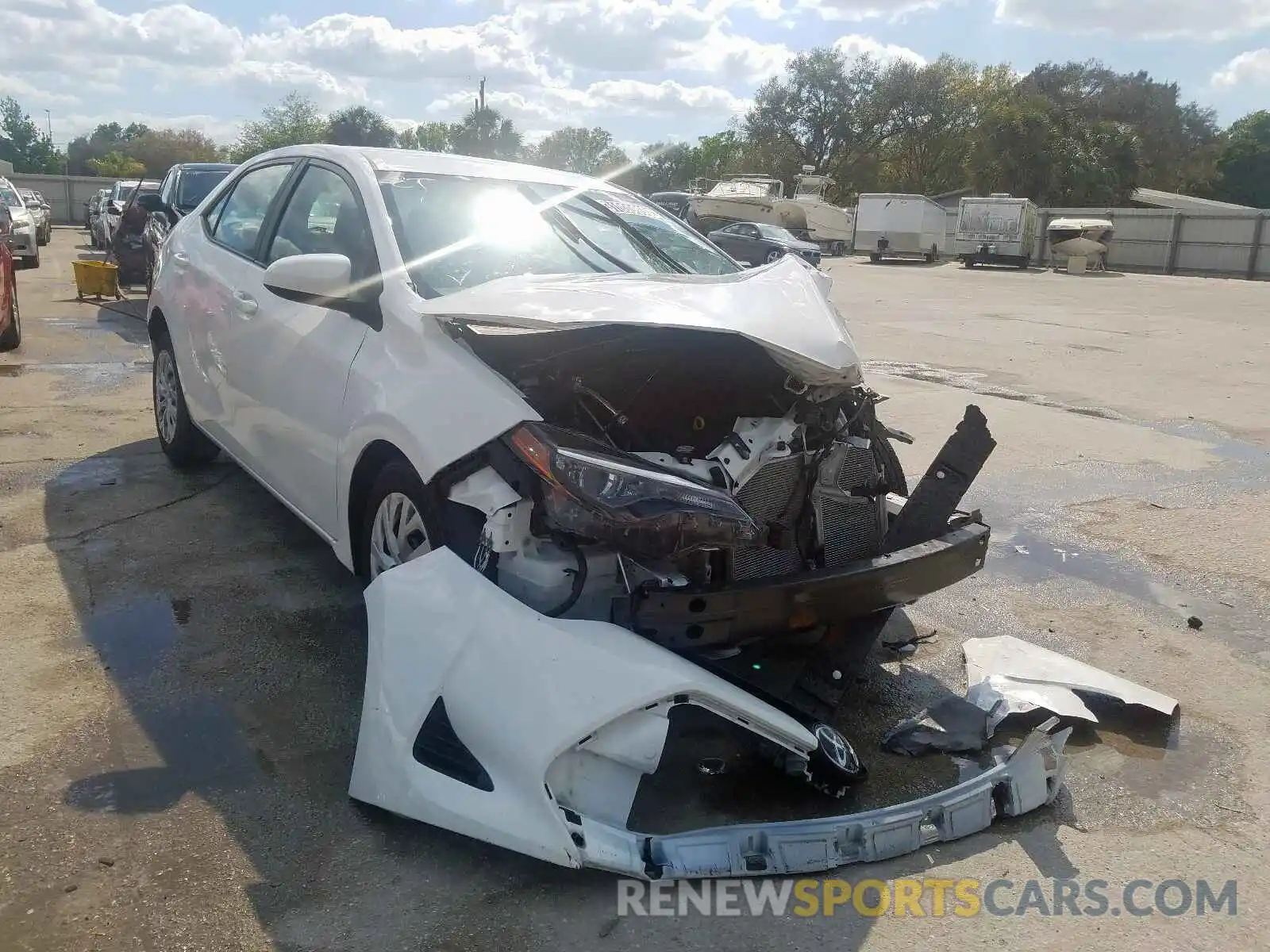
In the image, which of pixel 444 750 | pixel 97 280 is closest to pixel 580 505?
pixel 444 750

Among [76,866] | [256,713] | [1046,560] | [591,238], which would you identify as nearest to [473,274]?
[591,238]

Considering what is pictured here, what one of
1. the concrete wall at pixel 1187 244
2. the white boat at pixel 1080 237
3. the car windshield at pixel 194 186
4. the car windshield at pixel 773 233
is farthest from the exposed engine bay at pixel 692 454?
the concrete wall at pixel 1187 244

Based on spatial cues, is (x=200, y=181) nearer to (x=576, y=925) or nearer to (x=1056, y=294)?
(x=576, y=925)

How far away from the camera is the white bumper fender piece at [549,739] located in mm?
2385

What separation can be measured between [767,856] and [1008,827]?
80 cm

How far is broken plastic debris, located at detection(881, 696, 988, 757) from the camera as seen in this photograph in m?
3.27

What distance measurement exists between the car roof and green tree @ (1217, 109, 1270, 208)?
207 feet

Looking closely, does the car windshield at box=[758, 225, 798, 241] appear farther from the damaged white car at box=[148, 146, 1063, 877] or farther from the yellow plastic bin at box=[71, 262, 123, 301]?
the damaged white car at box=[148, 146, 1063, 877]

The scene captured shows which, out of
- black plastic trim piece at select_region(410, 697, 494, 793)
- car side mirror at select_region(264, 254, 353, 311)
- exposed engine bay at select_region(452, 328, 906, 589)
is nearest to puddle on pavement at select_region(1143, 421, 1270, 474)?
exposed engine bay at select_region(452, 328, 906, 589)

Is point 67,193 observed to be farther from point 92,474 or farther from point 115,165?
point 92,474

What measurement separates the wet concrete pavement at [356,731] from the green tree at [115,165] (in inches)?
2663

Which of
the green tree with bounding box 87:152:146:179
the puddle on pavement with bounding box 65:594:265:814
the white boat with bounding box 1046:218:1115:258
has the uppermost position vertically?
the green tree with bounding box 87:152:146:179

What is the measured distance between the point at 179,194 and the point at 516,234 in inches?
410

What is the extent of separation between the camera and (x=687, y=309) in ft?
9.72
